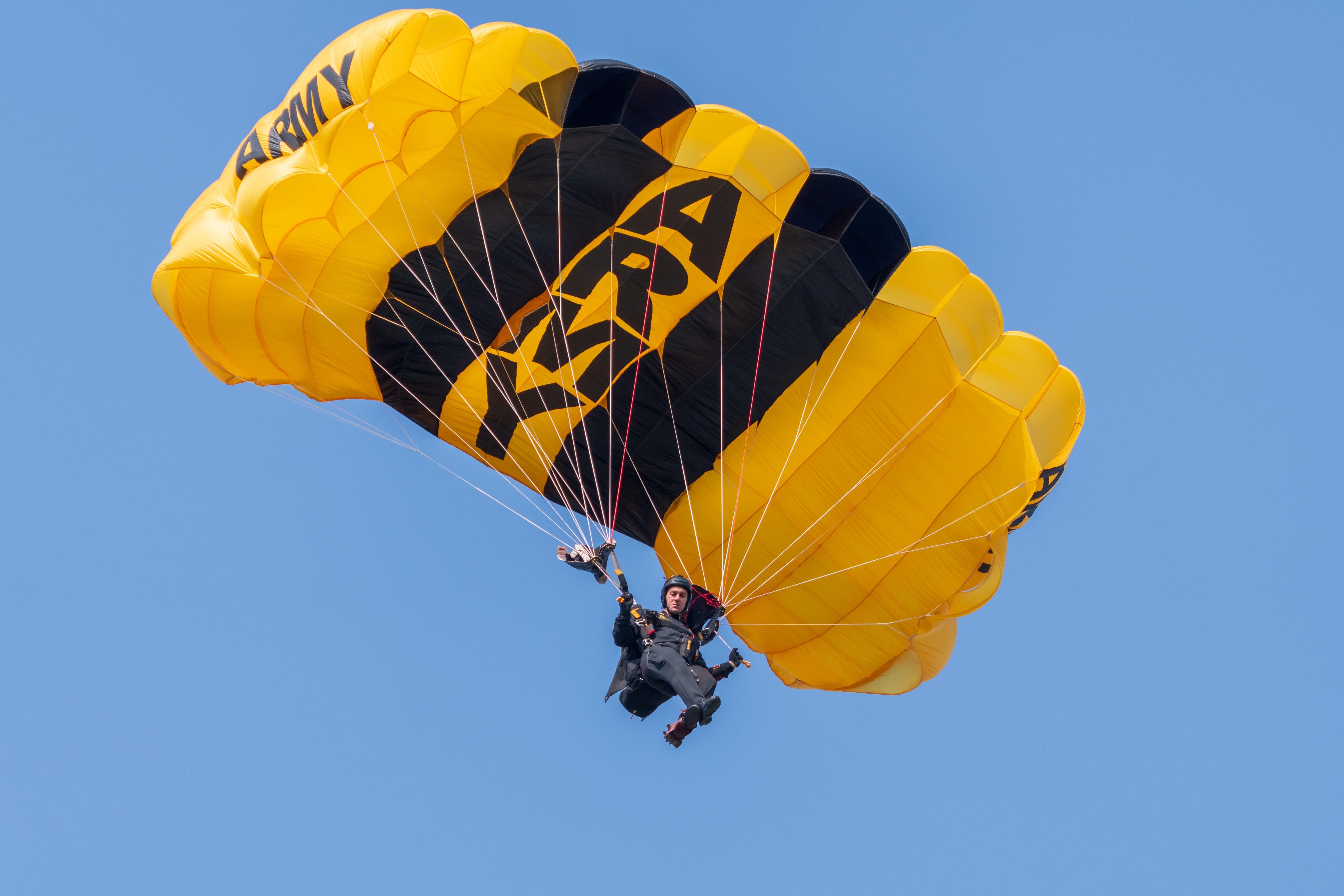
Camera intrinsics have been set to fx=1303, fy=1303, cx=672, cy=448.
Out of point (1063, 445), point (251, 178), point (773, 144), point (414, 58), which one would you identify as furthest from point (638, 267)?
point (1063, 445)

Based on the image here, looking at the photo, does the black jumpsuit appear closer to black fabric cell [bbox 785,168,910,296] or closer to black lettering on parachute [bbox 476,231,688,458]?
black lettering on parachute [bbox 476,231,688,458]

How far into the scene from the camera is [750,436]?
9320 mm

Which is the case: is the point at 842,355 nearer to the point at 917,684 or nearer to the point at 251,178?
the point at 917,684

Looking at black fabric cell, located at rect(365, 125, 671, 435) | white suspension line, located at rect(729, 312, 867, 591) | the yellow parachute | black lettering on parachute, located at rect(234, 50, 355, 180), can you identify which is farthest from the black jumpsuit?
black lettering on parachute, located at rect(234, 50, 355, 180)

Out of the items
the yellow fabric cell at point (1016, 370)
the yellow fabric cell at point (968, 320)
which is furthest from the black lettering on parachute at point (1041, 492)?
the yellow fabric cell at point (968, 320)

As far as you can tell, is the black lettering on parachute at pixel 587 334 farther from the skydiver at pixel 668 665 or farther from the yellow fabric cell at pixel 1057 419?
the yellow fabric cell at pixel 1057 419

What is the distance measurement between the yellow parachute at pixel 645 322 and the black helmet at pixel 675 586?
533mm

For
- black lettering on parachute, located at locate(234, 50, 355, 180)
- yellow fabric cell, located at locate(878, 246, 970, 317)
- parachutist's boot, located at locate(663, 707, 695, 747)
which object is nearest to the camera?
parachutist's boot, located at locate(663, 707, 695, 747)

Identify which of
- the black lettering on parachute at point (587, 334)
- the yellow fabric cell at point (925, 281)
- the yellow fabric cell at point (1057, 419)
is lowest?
the black lettering on parachute at point (587, 334)

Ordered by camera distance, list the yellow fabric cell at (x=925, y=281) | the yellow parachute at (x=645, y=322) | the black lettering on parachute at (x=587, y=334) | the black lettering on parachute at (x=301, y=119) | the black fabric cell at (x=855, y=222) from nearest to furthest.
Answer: the black lettering on parachute at (x=301, y=119) < the yellow parachute at (x=645, y=322) < the black fabric cell at (x=855, y=222) < the yellow fabric cell at (x=925, y=281) < the black lettering on parachute at (x=587, y=334)

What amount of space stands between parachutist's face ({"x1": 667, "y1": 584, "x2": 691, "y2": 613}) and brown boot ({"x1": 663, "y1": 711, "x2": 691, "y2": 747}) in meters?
0.80

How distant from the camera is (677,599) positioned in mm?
8500

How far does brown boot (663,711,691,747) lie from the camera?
7.75 metres

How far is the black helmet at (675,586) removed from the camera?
852cm
